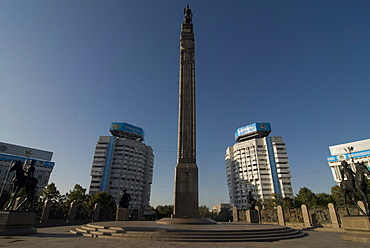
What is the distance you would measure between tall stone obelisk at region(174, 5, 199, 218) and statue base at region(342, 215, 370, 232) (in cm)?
847

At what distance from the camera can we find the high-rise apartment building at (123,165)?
71125 mm

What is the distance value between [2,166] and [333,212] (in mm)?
96330

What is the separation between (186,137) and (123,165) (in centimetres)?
6752

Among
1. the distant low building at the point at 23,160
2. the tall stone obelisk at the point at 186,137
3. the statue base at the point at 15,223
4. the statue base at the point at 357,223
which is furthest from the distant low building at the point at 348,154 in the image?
the distant low building at the point at 23,160

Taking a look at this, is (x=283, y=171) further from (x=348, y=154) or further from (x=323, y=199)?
(x=323, y=199)

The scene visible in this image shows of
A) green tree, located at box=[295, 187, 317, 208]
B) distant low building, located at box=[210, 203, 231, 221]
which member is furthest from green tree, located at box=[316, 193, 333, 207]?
distant low building, located at box=[210, 203, 231, 221]

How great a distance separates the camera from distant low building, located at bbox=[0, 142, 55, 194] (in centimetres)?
6662

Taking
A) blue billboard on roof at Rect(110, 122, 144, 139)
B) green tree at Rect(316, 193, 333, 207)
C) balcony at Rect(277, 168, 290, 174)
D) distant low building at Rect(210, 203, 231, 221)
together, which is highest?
blue billboard on roof at Rect(110, 122, 144, 139)

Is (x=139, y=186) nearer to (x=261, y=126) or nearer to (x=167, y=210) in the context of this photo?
(x=167, y=210)

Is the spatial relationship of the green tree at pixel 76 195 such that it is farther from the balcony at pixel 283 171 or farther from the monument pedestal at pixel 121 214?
the balcony at pixel 283 171

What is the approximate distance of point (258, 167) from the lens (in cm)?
8038

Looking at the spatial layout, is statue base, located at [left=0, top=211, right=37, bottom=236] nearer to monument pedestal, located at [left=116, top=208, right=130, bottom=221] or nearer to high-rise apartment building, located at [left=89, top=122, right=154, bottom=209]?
monument pedestal, located at [left=116, top=208, right=130, bottom=221]

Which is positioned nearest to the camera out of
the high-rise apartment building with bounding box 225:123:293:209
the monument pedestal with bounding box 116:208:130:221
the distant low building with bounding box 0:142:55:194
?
the monument pedestal with bounding box 116:208:130:221

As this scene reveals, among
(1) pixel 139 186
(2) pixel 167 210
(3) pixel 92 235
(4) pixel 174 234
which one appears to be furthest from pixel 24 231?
(1) pixel 139 186
